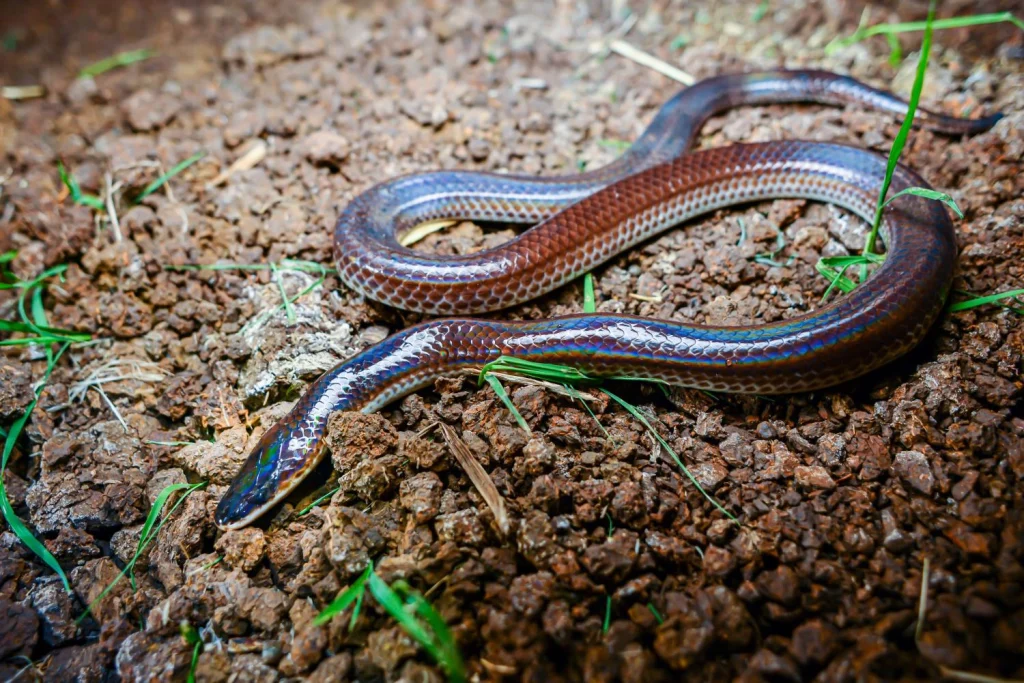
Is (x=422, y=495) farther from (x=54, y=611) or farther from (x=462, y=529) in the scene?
(x=54, y=611)

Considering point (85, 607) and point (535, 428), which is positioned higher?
point (535, 428)

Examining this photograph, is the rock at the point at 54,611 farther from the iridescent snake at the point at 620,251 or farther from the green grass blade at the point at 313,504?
the green grass blade at the point at 313,504

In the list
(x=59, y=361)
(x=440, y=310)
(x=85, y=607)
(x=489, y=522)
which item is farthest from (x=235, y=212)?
(x=489, y=522)

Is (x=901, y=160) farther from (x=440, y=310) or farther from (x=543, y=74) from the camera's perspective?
(x=440, y=310)

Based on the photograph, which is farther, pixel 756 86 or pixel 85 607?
pixel 756 86

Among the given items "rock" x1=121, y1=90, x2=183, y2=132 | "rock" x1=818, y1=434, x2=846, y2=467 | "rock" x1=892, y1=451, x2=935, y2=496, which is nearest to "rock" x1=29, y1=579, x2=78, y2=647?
"rock" x1=818, y1=434, x2=846, y2=467

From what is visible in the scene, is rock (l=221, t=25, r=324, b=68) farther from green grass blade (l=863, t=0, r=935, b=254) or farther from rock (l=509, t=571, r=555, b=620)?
rock (l=509, t=571, r=555, b=620)

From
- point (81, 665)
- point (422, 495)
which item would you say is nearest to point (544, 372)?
point (422, 495)
